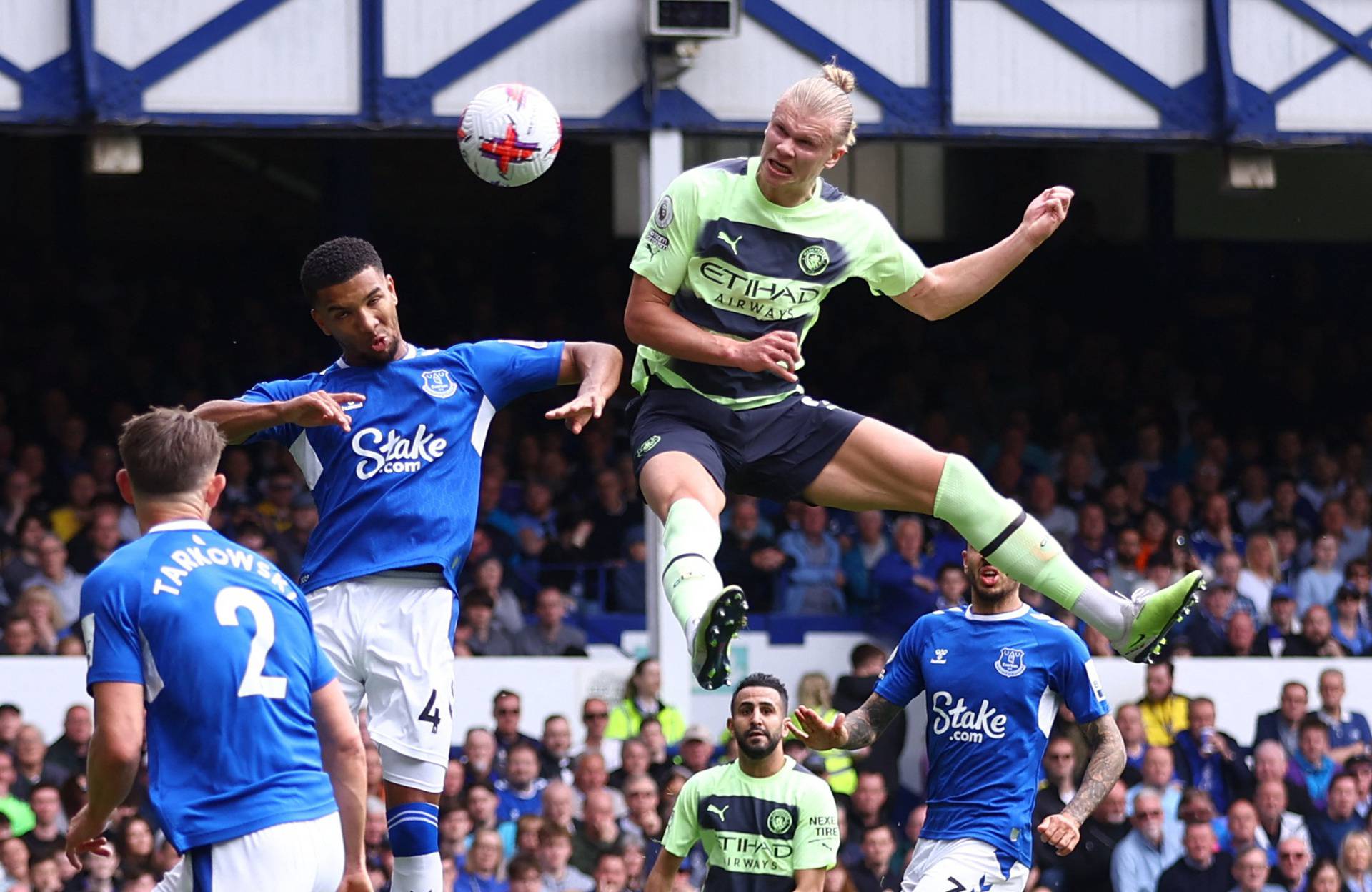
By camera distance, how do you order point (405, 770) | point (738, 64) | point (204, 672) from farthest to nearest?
point (738, 64), point (405, 770), point (204, 672)

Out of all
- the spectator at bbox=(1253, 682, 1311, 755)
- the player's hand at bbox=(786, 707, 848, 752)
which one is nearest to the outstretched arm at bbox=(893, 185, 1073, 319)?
the player's hand at bbox=(786, 707, 848, 752)

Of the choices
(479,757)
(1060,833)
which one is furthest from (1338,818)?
(1060,833)

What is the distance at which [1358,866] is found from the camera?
13484 millimetres

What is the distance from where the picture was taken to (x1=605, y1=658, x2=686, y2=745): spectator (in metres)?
13.6

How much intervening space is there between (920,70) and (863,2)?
2.06ft

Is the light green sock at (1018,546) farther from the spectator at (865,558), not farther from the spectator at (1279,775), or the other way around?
the spectator at (865,558)

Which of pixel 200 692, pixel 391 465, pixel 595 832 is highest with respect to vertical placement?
pixel 391 465

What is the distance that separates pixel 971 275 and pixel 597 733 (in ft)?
21.6

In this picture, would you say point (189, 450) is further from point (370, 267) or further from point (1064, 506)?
point (1064, 506)

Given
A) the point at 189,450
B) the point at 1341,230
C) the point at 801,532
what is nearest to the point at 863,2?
the point at 801,532

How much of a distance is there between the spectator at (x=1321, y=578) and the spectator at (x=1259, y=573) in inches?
9.0

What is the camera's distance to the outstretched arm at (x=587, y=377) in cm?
665

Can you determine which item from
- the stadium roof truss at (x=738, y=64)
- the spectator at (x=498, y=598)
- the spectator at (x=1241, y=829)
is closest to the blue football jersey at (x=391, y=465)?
the spectator at (x=498, y=598)

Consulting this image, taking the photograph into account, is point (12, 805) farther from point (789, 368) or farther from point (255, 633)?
point (255, 633)
